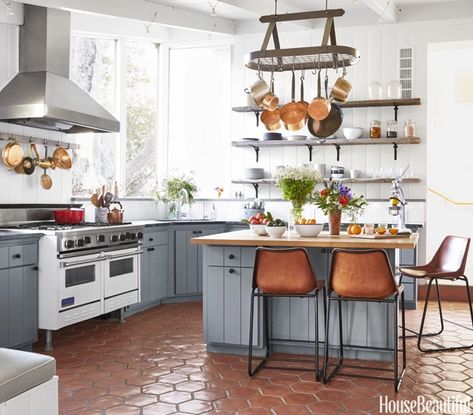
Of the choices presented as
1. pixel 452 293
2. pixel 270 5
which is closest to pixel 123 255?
pixel 270 5

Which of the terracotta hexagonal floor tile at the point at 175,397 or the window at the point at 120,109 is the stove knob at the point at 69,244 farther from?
the window at the point at 120,109

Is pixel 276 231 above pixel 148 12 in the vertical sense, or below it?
below

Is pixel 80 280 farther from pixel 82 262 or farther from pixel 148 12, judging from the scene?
pixel 148 12

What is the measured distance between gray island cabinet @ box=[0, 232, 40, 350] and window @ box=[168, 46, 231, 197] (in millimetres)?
3151

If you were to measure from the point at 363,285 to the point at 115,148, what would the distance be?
4115 mm

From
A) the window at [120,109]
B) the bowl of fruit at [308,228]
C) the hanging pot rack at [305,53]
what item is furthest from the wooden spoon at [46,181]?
the bowl of fruit at [308,228]

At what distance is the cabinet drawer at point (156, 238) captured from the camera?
603cm

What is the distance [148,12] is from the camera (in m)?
6.29

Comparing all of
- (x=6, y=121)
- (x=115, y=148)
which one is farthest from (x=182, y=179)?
(x=6, y=121)

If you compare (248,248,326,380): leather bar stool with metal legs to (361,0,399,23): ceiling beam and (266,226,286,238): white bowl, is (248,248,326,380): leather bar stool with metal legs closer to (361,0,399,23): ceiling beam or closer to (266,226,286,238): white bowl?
(266,226,286,238): white bowl

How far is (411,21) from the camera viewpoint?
22.1 ft

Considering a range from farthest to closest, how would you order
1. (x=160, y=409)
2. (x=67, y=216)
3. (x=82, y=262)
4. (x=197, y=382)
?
(x=67, y=216) < (x=82, y=262) < (x=197, y=382) < (x=160, y=409)

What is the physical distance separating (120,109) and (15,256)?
9.84 feet

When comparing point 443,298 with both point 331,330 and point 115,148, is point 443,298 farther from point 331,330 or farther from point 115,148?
point 115,148
